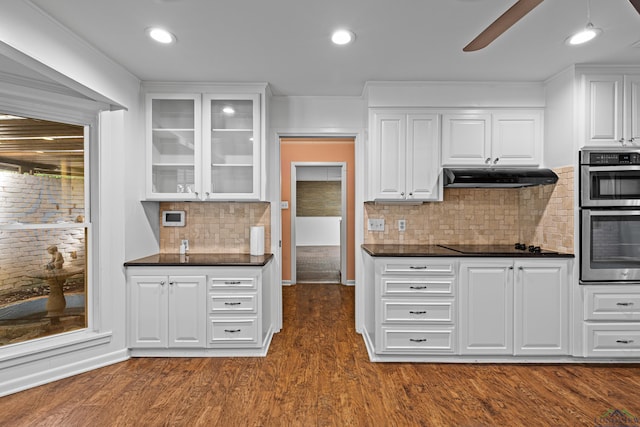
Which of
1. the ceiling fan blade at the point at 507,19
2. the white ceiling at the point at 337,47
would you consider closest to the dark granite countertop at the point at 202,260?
the white ceiling at the point at 337,47

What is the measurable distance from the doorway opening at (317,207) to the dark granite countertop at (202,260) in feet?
4.83

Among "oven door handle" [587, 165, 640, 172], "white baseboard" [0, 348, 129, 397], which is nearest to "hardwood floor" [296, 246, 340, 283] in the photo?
"white baseboard" [0, 348, 129, 397]

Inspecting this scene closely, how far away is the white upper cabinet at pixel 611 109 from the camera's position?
2.71 metres

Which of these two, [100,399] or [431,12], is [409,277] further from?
[100,399]

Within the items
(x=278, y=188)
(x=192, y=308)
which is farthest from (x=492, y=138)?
(x=192, y=308)

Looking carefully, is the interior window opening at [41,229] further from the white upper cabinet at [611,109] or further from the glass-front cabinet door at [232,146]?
the white upper cabinet at [611,109]

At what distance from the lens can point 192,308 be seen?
111 inches

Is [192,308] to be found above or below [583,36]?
below

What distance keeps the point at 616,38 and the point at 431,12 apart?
1.40 meters

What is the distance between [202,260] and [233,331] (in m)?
0.66

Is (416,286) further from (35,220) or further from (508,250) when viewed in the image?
(35,220)

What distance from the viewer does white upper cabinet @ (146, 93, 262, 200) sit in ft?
10.2

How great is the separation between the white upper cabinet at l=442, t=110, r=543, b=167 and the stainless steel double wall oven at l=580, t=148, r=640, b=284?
463 mm

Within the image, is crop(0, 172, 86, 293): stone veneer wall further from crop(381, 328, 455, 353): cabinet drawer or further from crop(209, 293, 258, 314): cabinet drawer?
crop(381, 328, 455, 353): cabinet drawer
